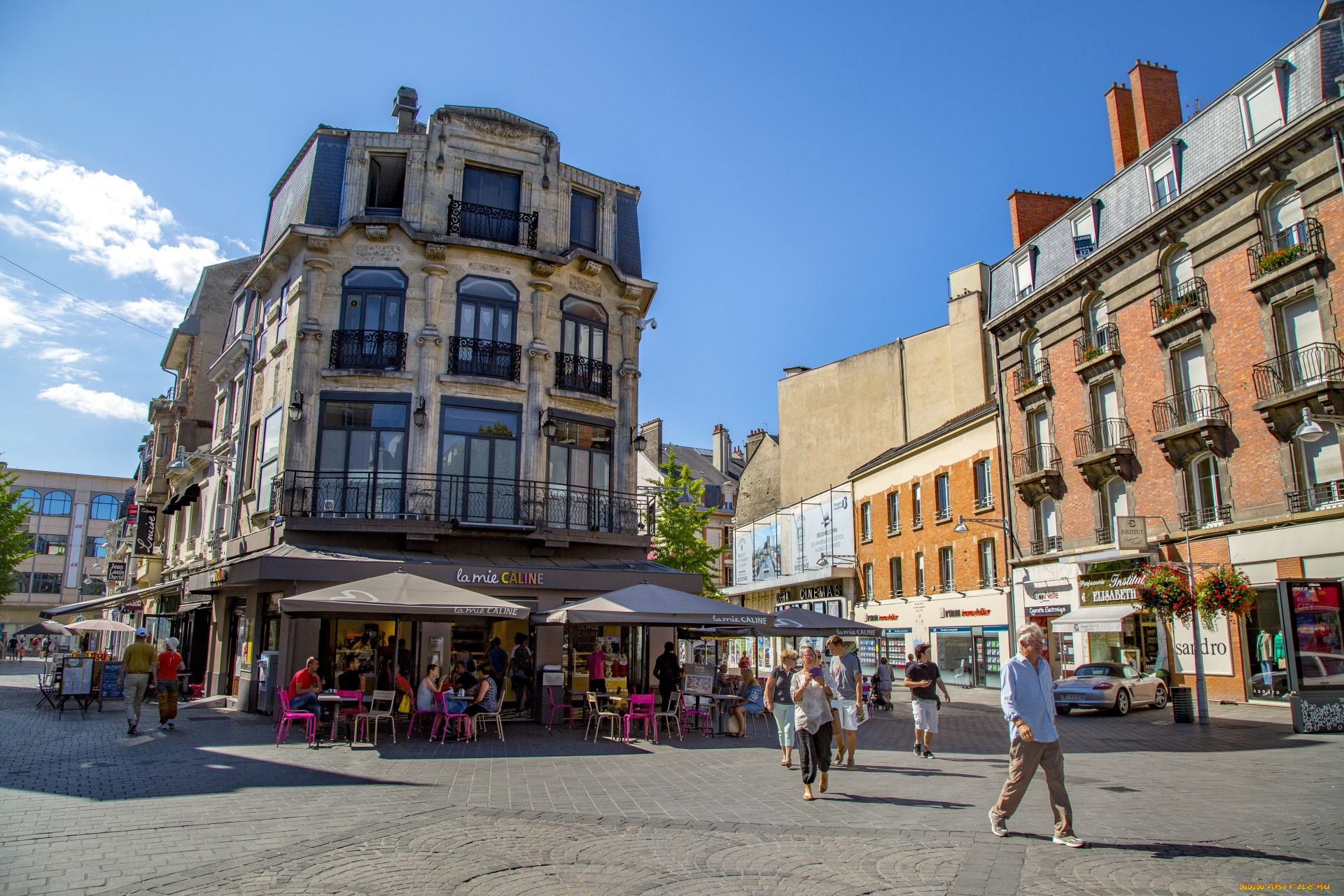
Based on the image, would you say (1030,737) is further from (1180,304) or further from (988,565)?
(988,565)

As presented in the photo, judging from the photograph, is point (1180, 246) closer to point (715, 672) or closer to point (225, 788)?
point (715, 672)

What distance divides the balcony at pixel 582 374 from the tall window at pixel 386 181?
17.2ft

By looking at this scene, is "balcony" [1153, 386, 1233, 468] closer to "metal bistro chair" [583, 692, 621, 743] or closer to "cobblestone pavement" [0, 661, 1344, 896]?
"cobblestone pavement" [0, 661, 1344, 896]

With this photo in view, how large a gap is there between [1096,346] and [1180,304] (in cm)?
334

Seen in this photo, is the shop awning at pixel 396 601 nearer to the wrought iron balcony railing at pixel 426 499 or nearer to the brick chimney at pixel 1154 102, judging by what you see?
the wrought iron balcony railing at pixel 426 499

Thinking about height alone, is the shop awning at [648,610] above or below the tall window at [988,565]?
below

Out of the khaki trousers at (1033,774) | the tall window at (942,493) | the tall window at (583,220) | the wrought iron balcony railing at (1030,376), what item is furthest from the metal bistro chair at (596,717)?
the tall window at (942,493)

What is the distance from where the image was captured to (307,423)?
18609mm

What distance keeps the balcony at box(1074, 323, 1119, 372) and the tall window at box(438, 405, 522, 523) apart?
1642cm

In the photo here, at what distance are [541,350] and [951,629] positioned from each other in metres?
19.0

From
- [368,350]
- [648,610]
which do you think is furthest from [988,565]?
[368,350]

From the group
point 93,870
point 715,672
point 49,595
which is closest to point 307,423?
point 715,672

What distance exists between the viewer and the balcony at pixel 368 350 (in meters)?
19.1

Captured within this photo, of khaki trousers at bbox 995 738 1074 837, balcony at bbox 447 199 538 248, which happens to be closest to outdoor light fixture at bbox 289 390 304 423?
balcony at bbox 447 199 538 248
